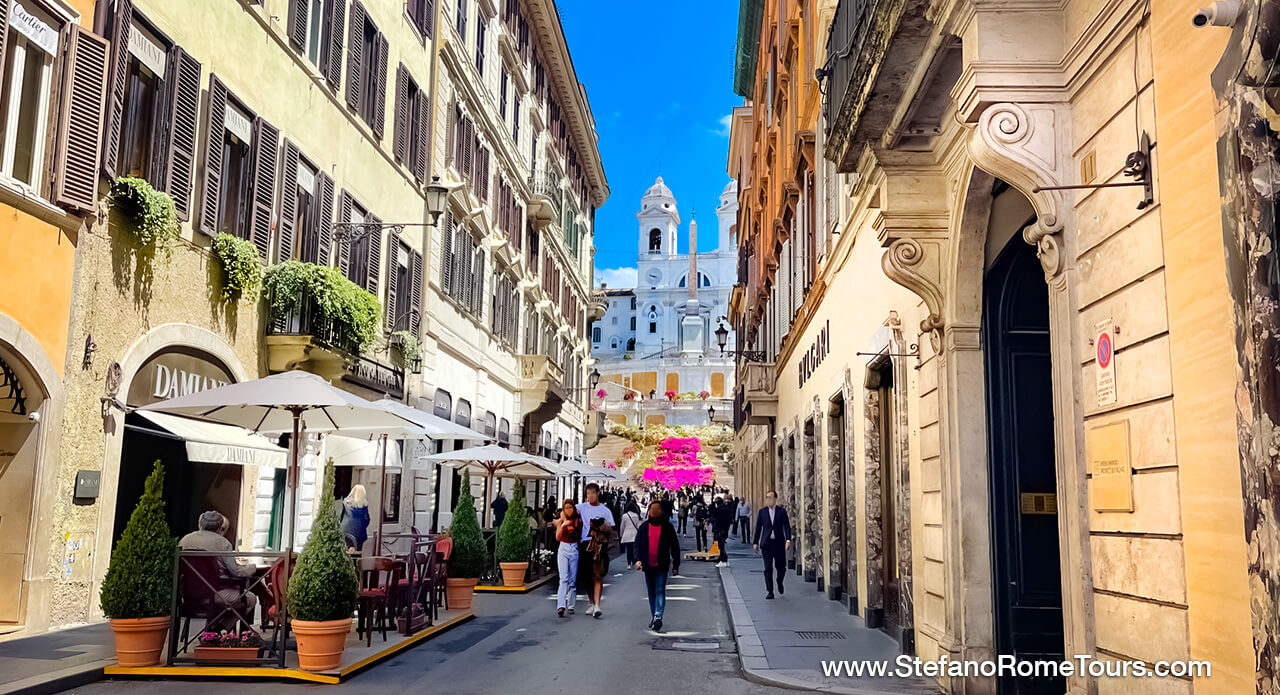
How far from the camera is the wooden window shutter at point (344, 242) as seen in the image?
62.1 feet

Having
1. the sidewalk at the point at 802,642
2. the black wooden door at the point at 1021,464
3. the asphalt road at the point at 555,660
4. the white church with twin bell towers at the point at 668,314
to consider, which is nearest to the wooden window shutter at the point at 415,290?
the asphalt road at the point at 555,660

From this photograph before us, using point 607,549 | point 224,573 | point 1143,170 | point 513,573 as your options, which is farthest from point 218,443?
point 1143,170

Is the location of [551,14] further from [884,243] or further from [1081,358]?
[1081,358]

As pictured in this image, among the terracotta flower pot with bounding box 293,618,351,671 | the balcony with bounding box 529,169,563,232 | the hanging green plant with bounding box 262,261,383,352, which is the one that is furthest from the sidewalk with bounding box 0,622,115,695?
the balcony with bounding box 529,169,563,232

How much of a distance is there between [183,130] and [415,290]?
9.35 meters

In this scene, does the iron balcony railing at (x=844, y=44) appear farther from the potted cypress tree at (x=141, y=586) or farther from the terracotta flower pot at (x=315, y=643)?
the potted cypress tree at (x=141, y=586)

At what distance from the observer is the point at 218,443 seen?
527 inches

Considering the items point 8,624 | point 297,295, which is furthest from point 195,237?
point 8,624

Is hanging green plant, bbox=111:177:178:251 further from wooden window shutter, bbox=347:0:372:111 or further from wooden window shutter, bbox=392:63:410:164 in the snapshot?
wooden window shutter, bbox=392:63:410:164

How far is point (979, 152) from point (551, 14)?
110 ft

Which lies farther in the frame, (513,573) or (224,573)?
(513,573)

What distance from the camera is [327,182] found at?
1830cm

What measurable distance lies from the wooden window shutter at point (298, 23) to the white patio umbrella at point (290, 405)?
7649 millimetres

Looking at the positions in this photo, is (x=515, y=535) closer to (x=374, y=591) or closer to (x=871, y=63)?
(x=374, y=591)
